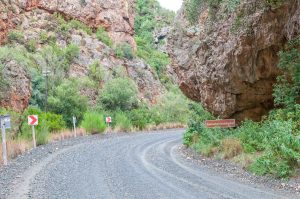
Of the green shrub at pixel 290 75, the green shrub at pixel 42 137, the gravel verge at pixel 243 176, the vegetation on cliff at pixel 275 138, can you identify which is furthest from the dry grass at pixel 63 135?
the green shrub at pixel 290 75

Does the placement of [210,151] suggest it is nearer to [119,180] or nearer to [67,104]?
[119,180]

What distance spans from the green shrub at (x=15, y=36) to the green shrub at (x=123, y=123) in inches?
764

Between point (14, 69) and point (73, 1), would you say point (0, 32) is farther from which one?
point (14, 69)

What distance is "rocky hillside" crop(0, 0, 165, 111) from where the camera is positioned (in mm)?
46906

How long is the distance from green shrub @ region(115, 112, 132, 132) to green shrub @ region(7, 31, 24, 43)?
19410 mm

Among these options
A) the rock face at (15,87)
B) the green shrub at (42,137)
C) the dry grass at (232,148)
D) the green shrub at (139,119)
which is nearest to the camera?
the dry grass at (232,148)

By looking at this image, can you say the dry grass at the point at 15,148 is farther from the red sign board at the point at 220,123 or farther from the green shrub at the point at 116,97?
the green shrub at the point at 116,97

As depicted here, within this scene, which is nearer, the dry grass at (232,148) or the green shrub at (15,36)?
the dry grass at (232,148)

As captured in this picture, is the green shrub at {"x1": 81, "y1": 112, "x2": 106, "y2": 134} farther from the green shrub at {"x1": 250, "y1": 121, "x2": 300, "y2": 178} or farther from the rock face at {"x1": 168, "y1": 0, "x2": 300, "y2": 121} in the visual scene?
the green shrub at {"x1": 250, "y1": 121, "x2": 300, "y2": 178}

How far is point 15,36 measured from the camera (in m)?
48.9

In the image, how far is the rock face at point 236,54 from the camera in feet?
44.6

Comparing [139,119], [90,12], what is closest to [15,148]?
[139,119]

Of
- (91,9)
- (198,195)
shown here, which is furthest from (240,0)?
(91,9)

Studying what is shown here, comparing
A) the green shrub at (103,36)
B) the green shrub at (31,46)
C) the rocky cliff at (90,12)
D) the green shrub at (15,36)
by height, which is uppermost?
the rocky cliff at (90,12)
